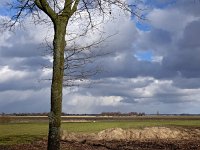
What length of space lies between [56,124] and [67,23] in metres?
3.23

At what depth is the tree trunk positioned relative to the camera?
1232 centimetres

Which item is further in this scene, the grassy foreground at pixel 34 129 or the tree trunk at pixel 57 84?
the grassy foreground at pixel 34 129

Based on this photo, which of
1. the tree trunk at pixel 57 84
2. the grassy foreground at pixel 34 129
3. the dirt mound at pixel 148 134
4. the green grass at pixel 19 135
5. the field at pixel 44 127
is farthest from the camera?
the dirt mound at pixel 148 134

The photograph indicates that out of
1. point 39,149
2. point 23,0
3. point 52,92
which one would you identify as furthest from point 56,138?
point 39,149

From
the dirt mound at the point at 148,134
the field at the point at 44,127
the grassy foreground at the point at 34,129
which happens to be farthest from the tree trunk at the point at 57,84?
the dirt mound at the point at 148,134

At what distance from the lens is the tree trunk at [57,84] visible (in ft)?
40.4

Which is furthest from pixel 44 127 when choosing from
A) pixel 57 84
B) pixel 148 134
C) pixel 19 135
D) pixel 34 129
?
pixel 57 84

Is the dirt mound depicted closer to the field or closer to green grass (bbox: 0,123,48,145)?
the field

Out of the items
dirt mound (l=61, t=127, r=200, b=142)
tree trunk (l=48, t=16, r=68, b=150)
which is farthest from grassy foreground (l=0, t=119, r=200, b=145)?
tree trunk (l=48, t=16, r=68, b=150)

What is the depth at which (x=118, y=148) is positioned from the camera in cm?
2216

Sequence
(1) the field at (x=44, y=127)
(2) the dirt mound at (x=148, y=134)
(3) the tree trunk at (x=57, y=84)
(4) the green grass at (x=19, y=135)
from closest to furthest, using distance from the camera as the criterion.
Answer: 1. (3) the tree trunk at (x=57, y=84)
2. (4) the green grass at (x=19, y=135)
3. (1) the field at (x=44, y=127)
4. (2) the dirt mound at (x=148, y=134)

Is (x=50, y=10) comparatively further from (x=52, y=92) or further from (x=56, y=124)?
(x=56, y=124)

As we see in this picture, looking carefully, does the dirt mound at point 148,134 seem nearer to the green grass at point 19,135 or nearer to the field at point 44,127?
the field at point 44,127

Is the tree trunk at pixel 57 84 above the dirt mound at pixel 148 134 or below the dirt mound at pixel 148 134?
above
